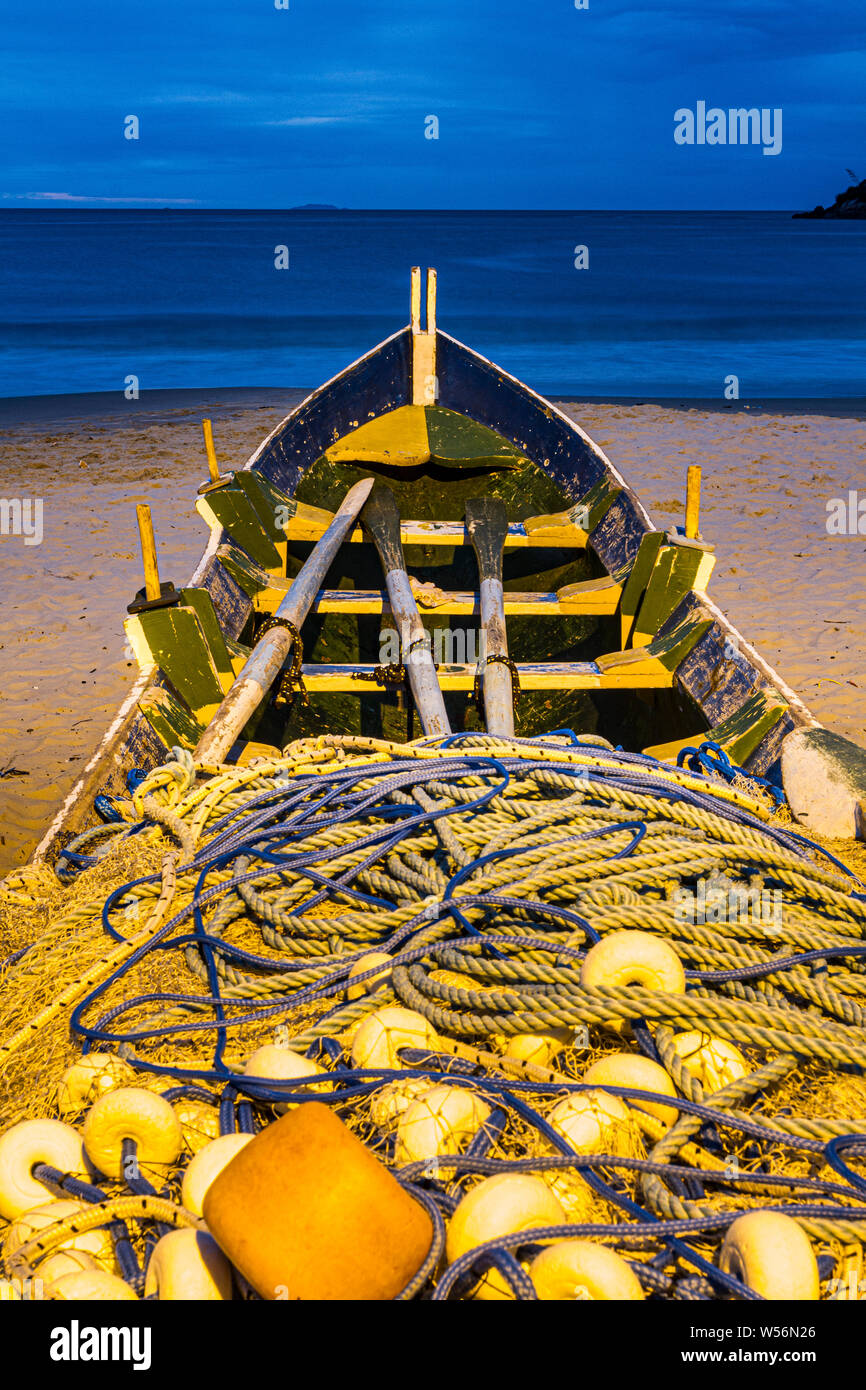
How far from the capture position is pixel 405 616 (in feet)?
13.7

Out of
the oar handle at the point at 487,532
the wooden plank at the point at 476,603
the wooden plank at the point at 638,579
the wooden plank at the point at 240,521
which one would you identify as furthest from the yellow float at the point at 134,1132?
the wooden plank at the point at 240,521

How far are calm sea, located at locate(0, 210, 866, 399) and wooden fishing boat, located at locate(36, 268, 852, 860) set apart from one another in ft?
20.7

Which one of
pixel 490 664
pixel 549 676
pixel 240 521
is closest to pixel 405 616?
pixel 490 664

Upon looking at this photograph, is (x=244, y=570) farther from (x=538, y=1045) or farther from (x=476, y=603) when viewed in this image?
(x=538, y=1045)

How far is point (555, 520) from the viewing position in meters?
5.61

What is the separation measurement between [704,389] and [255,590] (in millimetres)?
18360

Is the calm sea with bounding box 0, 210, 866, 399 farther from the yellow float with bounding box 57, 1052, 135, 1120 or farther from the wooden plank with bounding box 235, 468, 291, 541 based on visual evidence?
the yellow float with bounding box 57, 1052, 135, 1120

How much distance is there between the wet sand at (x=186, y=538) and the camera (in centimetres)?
568

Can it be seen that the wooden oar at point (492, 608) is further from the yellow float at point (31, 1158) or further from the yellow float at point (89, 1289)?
the yellow float at point (89, 1289)

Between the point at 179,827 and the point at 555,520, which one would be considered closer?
the point at 179,827

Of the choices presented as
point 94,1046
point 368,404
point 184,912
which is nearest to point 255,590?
point 368,404

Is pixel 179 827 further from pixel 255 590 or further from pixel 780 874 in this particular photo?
pixel 255 590
